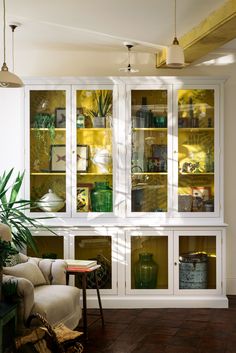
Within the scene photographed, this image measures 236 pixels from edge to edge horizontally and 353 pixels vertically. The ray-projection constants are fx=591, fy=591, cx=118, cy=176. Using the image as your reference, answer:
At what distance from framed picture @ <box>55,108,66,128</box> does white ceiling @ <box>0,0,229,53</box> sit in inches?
27.5

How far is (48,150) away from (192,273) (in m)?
1.95

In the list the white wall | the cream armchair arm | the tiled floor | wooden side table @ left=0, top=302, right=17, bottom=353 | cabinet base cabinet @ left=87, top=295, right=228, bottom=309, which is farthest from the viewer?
the white wall

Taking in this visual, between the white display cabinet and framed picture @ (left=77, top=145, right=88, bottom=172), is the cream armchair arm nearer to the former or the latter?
the white display cabinet

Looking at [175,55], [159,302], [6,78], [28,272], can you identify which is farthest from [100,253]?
[175,55]

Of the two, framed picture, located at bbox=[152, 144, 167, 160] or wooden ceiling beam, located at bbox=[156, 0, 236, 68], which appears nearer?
wooden ceiling beam, located at bbox=[156, 0, 236, 68]

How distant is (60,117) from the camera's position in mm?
6141

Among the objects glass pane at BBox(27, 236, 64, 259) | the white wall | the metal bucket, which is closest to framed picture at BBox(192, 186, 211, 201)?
the white wall

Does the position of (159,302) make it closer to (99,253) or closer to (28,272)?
(99,253)

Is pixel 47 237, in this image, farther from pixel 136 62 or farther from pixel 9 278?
pixel 136 62

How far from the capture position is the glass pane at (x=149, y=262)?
6.05 m

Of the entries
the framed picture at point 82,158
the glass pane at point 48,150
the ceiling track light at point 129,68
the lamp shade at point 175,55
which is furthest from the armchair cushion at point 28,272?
the ceiling track light at point 129,68

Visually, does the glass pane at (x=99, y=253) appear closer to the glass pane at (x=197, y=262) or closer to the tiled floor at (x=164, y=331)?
the tiled floor at (x=164, y=331)

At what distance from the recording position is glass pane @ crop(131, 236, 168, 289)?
6.05m

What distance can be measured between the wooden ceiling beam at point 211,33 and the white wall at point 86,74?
0.58 m
